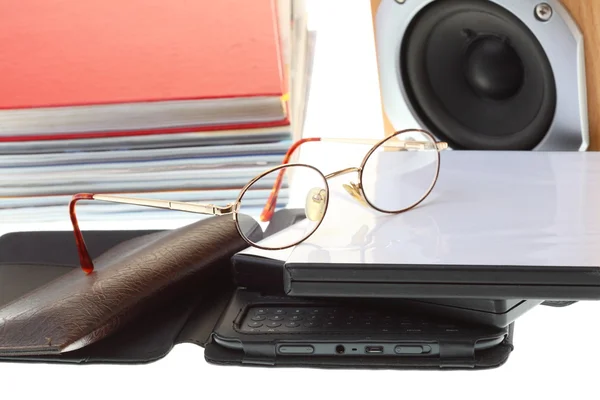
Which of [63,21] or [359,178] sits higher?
[63,21]

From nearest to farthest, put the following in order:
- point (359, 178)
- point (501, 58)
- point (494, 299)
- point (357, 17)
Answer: point (494, 299)
point (359, 178)
point (501, 58)
point (357, 17)

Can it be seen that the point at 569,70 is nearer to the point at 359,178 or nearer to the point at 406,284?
the point at 359,178

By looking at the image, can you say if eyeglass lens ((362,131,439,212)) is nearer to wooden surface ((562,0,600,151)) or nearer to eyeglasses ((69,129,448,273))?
eyeglasses ((69,129,448,273))

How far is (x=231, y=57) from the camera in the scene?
829 mm

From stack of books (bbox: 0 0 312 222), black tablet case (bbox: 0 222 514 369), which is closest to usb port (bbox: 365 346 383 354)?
black tablet case (bbox: 0 222 514 369)

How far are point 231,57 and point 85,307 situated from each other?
1.27 feet

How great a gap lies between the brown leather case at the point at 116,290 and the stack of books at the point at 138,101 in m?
0.17

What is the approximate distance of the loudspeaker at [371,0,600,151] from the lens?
2.38 ft

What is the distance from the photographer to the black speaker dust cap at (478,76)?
76 centimetres

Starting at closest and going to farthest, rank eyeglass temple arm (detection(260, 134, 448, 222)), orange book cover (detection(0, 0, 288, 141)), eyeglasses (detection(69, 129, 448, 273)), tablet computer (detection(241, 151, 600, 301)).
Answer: tablet computer (detection(241, 151, 600, 301)), eyeglasses (detection(69, 129, 448, 273)), eyeglass temple arm (detection(260, 134, 448, 222)), orange book cover (detection(0, 0, 288, 141))

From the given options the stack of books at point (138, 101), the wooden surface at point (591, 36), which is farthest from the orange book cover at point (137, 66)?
the wooden surface at point (591, 36)

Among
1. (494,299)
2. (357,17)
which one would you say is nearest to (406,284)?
(494,299)

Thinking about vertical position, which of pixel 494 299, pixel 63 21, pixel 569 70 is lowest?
pixel 494 299

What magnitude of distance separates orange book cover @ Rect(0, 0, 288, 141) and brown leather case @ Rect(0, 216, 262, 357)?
0.18 m
